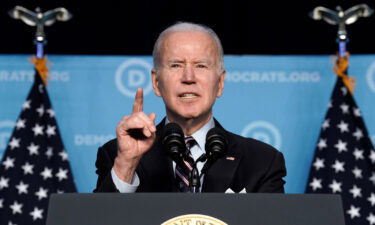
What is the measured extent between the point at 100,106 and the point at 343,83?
162 cm

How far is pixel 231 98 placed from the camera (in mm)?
4668

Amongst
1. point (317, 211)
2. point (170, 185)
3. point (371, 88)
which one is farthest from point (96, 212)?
point (371, 88)

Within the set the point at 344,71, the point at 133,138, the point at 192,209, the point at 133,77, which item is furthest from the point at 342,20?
the point at 192,209

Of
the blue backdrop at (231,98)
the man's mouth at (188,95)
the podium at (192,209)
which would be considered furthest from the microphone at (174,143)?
the blue backdrop at (231,98)

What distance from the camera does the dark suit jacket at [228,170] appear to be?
7.46 feet

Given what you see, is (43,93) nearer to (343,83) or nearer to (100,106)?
(100,106)

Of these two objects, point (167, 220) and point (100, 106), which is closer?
point (167, 220)

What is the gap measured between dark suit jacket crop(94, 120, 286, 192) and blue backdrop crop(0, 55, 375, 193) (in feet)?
6.75

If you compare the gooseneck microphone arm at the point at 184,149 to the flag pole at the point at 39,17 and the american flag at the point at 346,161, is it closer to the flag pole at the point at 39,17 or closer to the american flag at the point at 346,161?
the american flag at the point at 346,161

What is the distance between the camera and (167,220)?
1.56m

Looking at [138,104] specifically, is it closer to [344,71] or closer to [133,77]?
[133,77]

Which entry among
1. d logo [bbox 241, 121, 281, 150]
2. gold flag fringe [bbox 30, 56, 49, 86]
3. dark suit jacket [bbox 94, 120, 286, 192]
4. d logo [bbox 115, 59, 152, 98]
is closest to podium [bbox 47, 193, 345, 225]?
dark suit jacket [bbox 94, 120, 286, 192]

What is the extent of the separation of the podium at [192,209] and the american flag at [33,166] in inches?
118

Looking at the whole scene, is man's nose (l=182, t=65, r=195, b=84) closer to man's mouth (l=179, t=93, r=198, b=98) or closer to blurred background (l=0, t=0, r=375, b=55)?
man's mouth (l=179, t=93, r=198, b=98)
